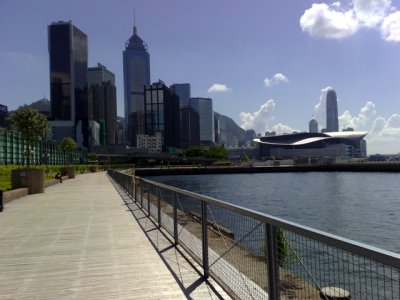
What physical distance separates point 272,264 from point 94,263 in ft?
14.5

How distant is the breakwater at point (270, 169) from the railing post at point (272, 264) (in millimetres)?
124981

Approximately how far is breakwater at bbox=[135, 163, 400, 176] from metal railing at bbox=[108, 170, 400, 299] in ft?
403

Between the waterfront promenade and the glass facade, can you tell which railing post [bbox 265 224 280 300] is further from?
the glass facade

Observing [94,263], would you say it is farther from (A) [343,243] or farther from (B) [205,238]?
(A) [343,243]

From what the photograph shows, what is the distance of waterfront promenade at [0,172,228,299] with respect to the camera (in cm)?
631

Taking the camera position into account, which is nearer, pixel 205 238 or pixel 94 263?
pixel 205 238

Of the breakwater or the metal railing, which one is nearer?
the metal railing

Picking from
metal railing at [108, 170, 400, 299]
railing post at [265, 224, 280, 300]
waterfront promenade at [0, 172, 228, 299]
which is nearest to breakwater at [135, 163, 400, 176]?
waterfront promenade at [0, 172, 228, 299]

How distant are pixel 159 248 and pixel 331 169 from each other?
146m

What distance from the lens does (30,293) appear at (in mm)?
6328

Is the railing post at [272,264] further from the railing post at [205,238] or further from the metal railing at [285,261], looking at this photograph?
the railing post at [205,238]

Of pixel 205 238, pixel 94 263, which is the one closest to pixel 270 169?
pixel 94 263

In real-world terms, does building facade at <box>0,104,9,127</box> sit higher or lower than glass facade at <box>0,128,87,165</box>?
higher

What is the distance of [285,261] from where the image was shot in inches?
181
